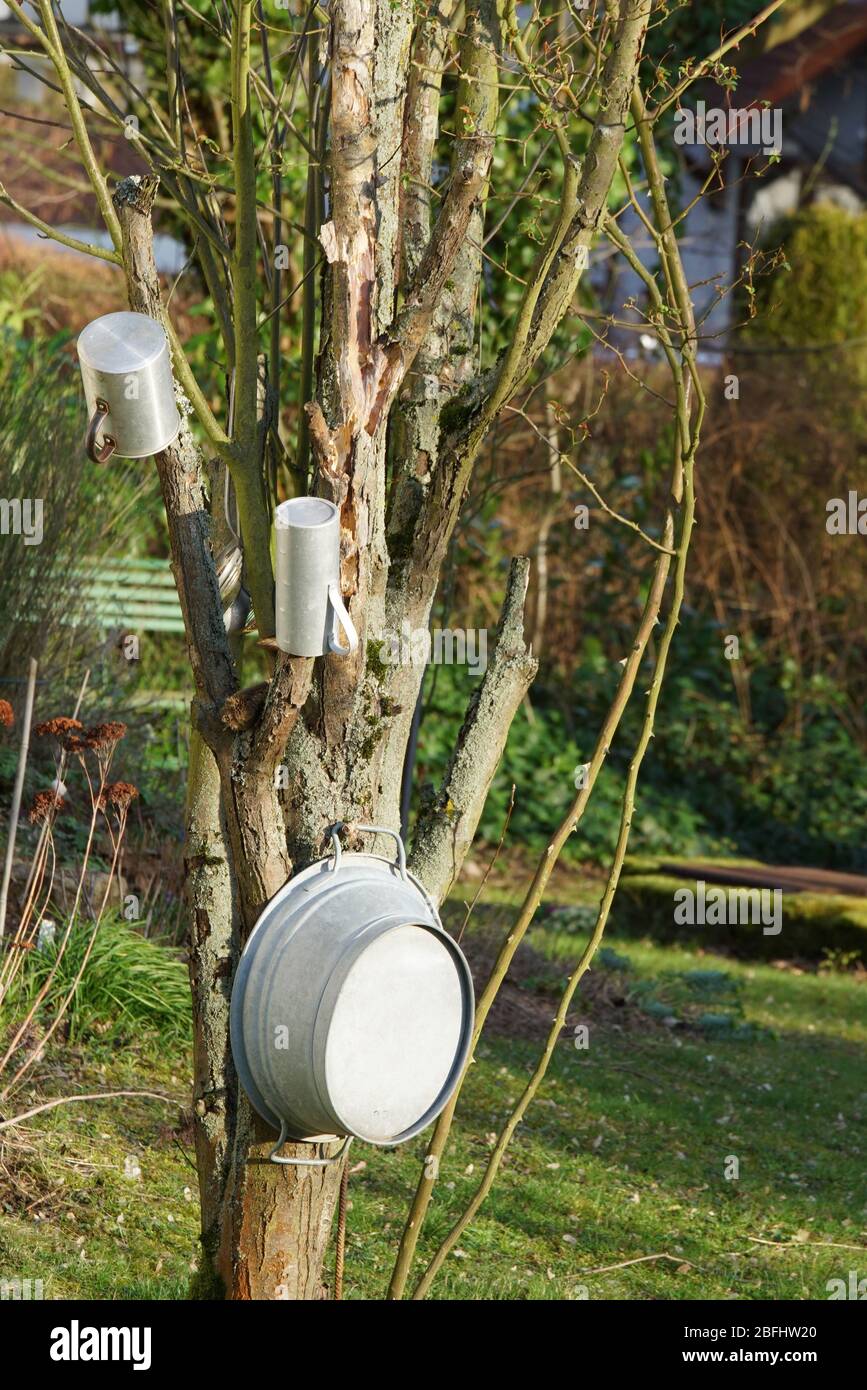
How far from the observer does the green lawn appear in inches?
138

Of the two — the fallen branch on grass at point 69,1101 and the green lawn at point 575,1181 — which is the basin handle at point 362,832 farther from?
the green lawn at point 575,1181

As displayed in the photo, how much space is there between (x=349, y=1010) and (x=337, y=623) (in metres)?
0.59

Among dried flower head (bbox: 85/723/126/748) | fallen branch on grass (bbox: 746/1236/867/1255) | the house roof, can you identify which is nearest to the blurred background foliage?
the house roof

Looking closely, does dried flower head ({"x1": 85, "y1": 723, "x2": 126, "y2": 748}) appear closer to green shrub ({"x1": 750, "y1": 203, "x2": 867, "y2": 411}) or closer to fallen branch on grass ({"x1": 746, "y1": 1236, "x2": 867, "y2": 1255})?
fallen branch on grass ({"x1": 746, "y1": 1236, "x2": 867, "y2": 1255})

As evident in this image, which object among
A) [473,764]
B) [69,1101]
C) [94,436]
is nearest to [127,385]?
[94,436]

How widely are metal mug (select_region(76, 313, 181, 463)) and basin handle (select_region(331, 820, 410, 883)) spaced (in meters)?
0.69

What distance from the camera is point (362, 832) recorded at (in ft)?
8.00

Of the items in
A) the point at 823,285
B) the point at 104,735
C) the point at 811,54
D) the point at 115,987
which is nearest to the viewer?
the point at 104,735

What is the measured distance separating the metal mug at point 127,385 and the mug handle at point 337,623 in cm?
35

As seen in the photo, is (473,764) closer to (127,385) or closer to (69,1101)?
(127,385)

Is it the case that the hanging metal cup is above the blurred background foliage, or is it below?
below

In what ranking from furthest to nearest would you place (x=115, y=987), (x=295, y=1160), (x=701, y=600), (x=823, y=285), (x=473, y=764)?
(x=823, y=285) → (x=701, y=600) → (x=115, y=987) → (x=473, y=764) → (x=295, y=1160)

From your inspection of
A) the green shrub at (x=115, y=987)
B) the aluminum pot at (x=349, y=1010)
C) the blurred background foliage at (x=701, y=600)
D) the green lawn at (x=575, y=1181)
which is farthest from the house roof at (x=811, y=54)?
the aluminum pot at (x=349, y=1010)
